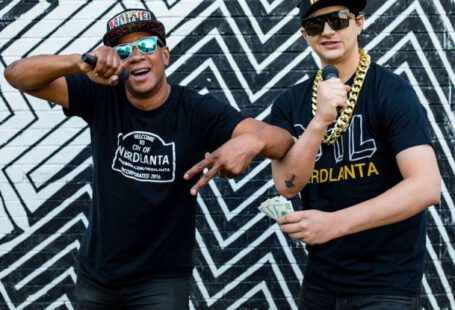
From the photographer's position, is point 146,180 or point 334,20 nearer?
point 334,20

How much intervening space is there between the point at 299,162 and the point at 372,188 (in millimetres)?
344

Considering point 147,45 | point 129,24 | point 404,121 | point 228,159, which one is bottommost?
point 404,121

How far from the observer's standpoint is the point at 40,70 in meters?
3.45

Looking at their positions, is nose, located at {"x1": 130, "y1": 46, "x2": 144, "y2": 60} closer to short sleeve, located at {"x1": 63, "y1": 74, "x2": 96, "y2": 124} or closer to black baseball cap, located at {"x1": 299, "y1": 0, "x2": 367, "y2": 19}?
short sleeve, located at {"x1": 63, "y1": 74, "x2": 96, "y2": 124}

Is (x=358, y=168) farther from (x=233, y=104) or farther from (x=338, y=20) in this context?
(x=233, y=104)

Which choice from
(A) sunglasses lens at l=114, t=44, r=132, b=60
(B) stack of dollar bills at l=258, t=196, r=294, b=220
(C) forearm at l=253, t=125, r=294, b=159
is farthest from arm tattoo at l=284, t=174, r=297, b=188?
(A) sunglasses lens at l=114, t=44, r=132, b=60

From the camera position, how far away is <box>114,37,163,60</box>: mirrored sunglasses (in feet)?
11.9

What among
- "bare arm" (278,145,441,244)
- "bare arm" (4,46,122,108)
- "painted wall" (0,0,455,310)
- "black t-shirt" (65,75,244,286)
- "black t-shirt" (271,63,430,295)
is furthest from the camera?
"painted wall" (0,0,455,310)

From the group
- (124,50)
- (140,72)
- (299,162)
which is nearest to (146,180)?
(140,72)

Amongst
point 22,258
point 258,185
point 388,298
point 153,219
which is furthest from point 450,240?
point 22,258

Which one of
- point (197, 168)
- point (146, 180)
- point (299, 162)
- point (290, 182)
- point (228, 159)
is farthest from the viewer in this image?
point (146, 180)

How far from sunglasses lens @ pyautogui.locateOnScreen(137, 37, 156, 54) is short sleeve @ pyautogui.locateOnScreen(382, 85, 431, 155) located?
1.14m

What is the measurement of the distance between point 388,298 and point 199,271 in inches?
84.2

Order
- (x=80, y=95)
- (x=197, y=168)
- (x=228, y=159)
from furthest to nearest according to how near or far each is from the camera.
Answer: (x=80, y=95) < (x=228, y=159) < (x=197, y=168)
